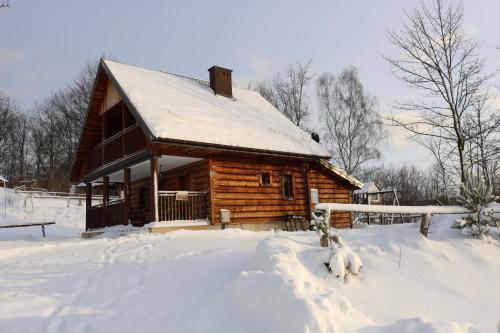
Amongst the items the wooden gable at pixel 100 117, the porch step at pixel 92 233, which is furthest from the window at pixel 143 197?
the porch step at pixel 92 233

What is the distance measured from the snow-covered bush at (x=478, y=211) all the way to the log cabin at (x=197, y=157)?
24.7 feet

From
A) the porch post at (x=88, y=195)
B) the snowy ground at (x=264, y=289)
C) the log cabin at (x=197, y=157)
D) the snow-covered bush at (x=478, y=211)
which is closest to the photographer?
the snowy ground at (x=264, y=289)

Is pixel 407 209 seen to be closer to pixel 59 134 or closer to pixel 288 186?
pixel 288 186

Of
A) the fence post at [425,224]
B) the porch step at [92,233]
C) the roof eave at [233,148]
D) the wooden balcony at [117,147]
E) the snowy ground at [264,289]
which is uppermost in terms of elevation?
the wooden balcony at [117,147]

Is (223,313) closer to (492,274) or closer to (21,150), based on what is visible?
(492,274)

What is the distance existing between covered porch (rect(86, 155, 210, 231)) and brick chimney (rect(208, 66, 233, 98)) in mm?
4570

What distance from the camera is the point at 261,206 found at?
50.0 ft

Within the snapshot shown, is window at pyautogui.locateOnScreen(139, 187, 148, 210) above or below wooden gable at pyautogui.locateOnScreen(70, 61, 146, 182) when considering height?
below

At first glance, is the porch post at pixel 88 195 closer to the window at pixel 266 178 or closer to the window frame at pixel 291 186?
the window at pixel 266 178

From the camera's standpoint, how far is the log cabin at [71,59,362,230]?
13.3m

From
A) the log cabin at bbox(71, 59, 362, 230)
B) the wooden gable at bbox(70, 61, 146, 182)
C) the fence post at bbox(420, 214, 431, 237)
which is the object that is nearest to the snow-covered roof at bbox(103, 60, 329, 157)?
the log cabin at bbox(71, 59, 362, 230)

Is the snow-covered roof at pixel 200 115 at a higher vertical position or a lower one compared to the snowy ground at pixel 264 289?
higher

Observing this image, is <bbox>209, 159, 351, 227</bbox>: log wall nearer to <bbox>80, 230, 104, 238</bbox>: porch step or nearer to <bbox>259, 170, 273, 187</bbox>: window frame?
<bbox>259, 170, 273, 187</bbox>: window frame

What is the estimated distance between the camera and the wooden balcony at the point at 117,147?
13704 millimetres
